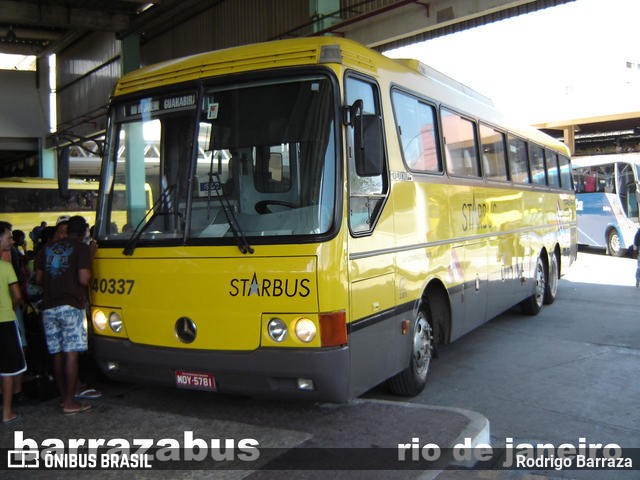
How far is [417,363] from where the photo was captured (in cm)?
594

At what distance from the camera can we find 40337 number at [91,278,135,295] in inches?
195

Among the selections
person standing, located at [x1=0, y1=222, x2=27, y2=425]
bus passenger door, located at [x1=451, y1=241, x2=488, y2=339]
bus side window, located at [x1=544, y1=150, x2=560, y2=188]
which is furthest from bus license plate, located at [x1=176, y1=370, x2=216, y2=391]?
bus side window, located at [x1=544, y1=150, x2=560, y2=188]

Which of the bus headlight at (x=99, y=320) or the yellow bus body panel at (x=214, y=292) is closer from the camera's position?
the yellow bus body panel at (x=214, y=292)

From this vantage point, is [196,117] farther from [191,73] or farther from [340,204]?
[340,204]

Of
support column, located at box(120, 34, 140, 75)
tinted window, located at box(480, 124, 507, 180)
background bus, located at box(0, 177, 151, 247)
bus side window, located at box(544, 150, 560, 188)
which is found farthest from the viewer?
support column, located at box(120, 34, 140, 75)

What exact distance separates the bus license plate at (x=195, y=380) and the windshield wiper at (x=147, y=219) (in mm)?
1065

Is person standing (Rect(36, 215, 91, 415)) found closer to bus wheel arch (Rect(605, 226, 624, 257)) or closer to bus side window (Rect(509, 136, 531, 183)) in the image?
bus side window (Rect(509, 136, 531, 183))

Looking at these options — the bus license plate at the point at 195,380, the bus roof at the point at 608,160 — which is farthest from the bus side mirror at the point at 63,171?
the bus roof at the point at 608,160

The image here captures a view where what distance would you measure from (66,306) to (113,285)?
61 centimetres

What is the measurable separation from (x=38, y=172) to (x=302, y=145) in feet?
92.9

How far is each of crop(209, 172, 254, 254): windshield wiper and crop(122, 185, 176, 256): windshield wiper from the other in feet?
1.32

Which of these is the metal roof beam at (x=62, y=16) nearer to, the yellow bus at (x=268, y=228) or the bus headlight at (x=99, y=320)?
the yellow bus at (x=268, y=228)

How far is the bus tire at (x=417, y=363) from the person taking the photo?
18.9 feet

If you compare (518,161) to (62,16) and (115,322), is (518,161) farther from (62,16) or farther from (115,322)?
(62,16)
